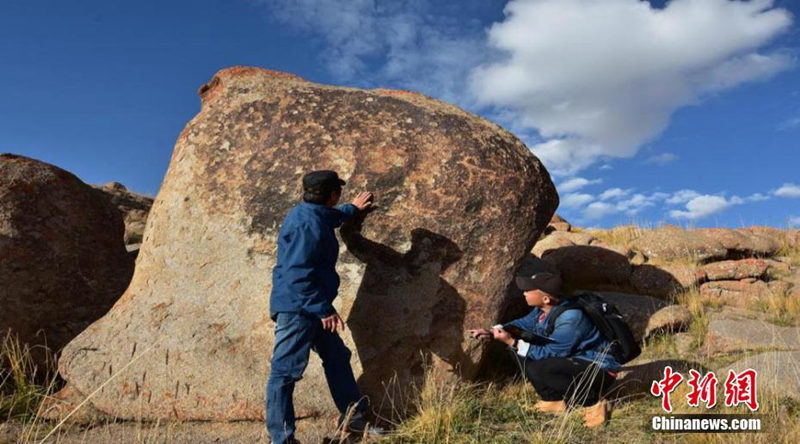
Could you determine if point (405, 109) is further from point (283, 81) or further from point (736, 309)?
point (736, 309)

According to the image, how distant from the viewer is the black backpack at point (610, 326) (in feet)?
14.4

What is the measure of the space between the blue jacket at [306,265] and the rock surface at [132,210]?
22.9ft

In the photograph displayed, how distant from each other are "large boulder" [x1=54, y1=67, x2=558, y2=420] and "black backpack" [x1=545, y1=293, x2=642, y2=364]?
22.3 inches

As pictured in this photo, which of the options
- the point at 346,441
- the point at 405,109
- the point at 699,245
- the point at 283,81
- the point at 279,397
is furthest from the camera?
the point at 699,245

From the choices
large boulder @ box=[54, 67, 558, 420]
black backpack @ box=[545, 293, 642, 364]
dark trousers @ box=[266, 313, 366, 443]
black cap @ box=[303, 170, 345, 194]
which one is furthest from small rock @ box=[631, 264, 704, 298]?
dark trousers @ box=[266, 313, 366, 443]

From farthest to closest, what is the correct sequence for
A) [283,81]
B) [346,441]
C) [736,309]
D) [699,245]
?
[699,245] → [736,309] → [283,81] → [346,441]

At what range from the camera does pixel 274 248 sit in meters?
4.62

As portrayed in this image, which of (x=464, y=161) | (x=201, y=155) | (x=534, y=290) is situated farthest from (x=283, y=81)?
(x=534, y=290)

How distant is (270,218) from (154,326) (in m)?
1.28

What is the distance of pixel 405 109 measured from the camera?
5.26 m

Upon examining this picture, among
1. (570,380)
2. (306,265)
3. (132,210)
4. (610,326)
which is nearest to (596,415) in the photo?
(570,380)

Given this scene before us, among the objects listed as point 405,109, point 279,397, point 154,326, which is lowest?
point 279,397

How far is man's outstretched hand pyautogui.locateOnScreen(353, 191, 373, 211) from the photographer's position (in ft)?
14.7

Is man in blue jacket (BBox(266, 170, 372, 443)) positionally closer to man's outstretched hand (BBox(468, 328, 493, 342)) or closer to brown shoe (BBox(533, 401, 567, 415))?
man's outstretched hand (BBox(468, 328, 493, 342))
